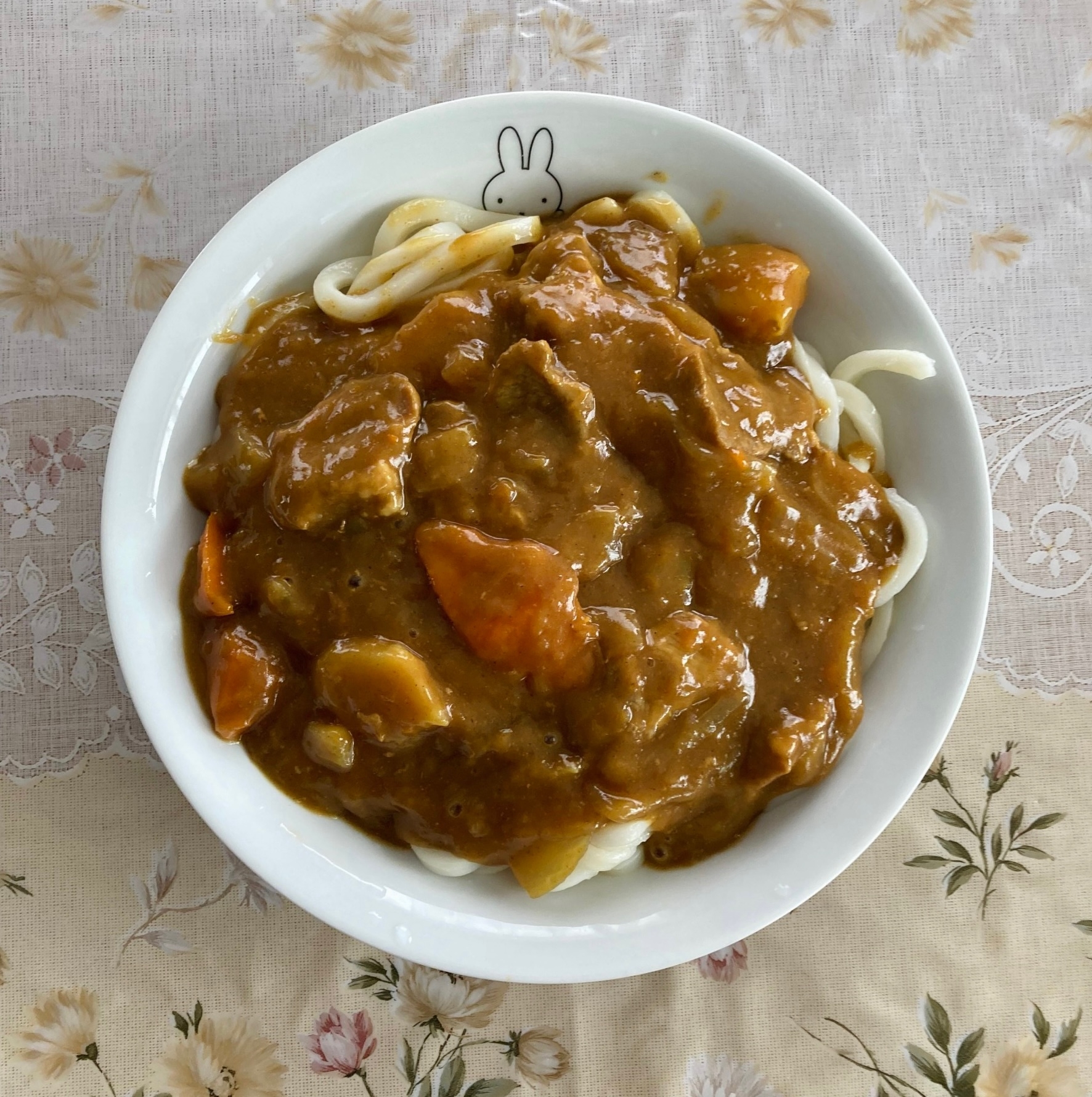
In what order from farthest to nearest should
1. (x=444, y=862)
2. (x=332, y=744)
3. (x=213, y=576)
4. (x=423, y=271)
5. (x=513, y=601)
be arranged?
(x=423, y=271) → (x=444, y=862) → (x=213, y=576) → (x=332, y=744) → (x=513, y=601)

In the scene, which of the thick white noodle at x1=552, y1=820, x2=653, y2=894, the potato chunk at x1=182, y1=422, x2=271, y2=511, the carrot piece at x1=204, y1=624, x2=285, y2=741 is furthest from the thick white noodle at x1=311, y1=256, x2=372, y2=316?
the thick white noodle at x1=552, y1=820, x2=653, y2=894

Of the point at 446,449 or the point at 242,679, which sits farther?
the point at 242,679

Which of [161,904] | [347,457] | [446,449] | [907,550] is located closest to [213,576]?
[347,457]

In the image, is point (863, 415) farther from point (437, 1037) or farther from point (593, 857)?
point (437, 1037)

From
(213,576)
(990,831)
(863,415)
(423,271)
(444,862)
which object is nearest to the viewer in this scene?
(213,576)

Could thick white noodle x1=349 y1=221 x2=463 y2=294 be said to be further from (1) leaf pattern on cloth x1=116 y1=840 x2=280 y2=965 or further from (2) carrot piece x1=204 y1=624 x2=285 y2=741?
(1) leaf pattern on cloth x1=116 y1=840 x2=280 y2=965

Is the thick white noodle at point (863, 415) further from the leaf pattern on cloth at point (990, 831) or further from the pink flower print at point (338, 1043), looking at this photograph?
the pink flower print at point (338, 1043)

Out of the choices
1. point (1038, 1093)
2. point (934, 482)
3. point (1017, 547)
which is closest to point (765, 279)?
point (934, 482)

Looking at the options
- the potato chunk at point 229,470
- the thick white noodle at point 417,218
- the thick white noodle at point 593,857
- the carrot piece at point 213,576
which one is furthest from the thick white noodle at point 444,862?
the thick white noodle at point 417,218
